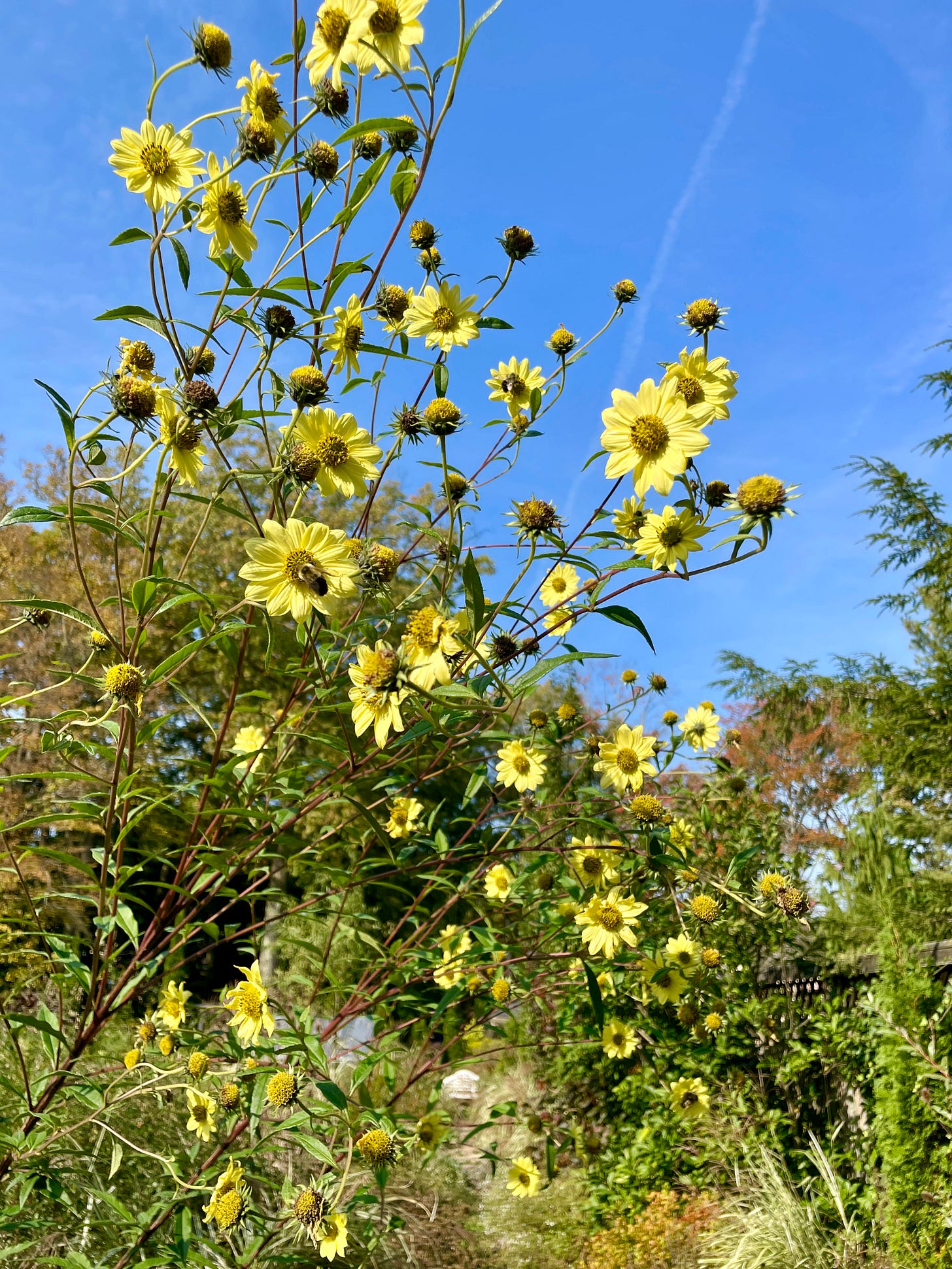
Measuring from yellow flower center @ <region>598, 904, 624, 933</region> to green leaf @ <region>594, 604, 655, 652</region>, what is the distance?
68cm

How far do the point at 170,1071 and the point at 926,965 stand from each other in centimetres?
281

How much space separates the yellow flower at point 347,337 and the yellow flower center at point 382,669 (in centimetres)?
50

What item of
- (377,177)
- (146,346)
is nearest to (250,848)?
(146,346)

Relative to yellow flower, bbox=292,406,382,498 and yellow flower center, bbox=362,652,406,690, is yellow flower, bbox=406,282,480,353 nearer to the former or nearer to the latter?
yellow flower, bbox=292,406,382,498

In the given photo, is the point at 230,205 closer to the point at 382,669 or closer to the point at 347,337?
the point at 347,337

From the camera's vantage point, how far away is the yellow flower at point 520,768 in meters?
1.72

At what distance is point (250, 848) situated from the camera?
1.33 m

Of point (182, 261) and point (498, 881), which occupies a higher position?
point (182, 261)

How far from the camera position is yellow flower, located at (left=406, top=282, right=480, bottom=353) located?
4.67 feet

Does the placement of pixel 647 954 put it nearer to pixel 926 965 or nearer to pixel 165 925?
pixel 165 925

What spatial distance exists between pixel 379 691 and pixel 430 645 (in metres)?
0.14

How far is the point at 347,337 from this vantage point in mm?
1280

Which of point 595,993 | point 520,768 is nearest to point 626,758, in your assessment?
point 520,768

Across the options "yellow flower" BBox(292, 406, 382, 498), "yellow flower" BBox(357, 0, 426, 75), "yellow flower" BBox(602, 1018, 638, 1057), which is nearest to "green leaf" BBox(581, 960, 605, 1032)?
"yellow flower" BBox(602, 1018, 638, 1057)
